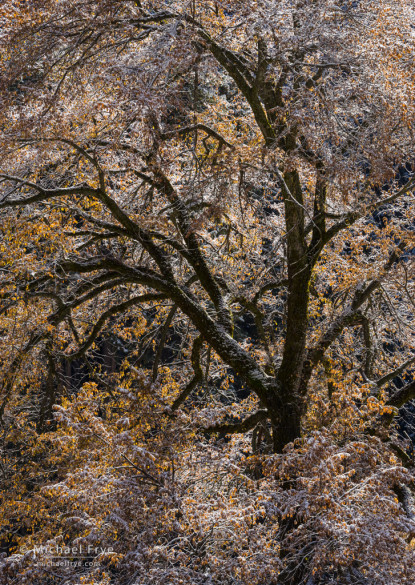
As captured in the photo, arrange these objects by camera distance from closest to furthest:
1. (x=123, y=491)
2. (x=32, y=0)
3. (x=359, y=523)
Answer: (x=359, y=523)
(x=123, y=491)
(x=32, y=0)

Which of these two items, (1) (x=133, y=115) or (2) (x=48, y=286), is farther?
(2) (x=48, y=286)

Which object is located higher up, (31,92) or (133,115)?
(31,92)

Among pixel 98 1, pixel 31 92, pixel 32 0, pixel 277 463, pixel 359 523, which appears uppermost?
pixel 32 0

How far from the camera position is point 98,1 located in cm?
608

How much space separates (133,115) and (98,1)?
62.9 inches

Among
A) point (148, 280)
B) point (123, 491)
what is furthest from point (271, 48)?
point (123, 491)

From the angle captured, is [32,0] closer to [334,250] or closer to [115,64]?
[115,64]

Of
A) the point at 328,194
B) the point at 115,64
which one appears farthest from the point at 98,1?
the point at 328,194

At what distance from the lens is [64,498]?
213 inches

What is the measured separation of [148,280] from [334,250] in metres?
4.21

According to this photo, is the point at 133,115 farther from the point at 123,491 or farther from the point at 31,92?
the point at 123,491

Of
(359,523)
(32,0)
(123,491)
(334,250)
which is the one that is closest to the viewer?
(359,523)

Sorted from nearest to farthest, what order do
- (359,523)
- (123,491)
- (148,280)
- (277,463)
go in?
(359,523) → (123,491) → (277,463) → (148,280)

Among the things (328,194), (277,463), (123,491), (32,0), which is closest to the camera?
(123,491)
